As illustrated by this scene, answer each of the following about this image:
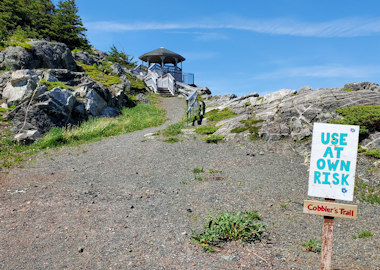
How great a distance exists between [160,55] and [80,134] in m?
29.9

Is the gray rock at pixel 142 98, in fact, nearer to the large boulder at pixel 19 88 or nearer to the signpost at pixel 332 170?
the large boulder at pixel 19 88

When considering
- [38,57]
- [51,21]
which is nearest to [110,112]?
[38,57]

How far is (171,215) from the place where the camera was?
6598 millimetres

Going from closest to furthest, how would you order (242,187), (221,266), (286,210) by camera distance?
(221,266)
(286,210)
(242,187)

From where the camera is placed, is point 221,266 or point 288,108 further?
point 288,108

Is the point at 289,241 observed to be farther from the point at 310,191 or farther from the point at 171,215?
the point at 171,215

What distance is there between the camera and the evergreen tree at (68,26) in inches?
1506

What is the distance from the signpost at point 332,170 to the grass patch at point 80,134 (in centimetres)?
1042

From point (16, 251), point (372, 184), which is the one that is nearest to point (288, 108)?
point (372, 184)

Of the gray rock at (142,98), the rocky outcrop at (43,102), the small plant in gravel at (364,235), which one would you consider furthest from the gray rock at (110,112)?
the small plant in gravel at (364,235)

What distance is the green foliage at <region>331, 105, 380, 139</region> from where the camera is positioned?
10.8 meters

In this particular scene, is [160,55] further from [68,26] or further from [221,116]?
[221,116]

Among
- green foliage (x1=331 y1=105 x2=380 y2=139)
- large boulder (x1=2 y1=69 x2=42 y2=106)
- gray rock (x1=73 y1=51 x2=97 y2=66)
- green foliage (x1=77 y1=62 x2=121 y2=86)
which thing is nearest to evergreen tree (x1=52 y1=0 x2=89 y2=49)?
gray rock (x1=73 y1=51 x2=97 y2=66)

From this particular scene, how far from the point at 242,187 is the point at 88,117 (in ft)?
43.4
